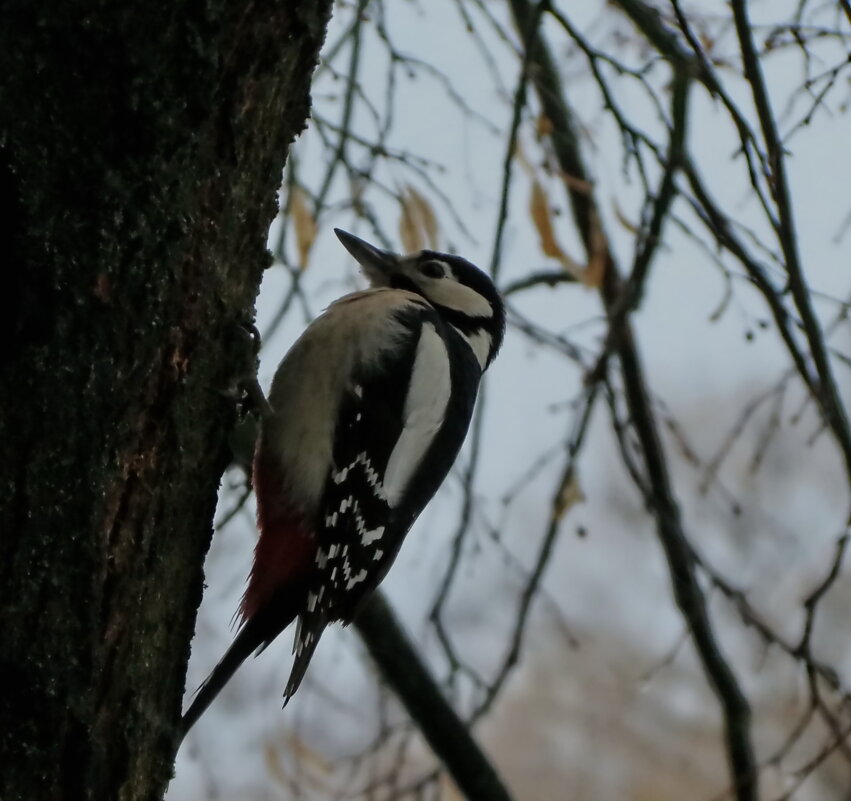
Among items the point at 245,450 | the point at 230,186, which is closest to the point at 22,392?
the point at 230,186

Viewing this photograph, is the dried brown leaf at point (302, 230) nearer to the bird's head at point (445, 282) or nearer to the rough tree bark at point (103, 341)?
the bird's head at point (445, 282)

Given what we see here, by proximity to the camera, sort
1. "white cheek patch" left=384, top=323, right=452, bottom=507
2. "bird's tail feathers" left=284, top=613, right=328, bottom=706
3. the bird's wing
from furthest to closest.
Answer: "white cheek patch" left=384, top=323, right=452, bottom=507 → the bird's wing → "bird's tail feathers" left=284, top=613, right=328, bottom=706

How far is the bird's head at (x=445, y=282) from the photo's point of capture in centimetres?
A: 301

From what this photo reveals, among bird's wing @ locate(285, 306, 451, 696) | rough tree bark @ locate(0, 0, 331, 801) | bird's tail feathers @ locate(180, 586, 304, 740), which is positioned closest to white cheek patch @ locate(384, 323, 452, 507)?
bird's wing @ locate(285, 306, 451, 696)

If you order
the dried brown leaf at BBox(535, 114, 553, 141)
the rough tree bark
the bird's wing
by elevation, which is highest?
the dried brown leaf at BBox(535, 114, 553, 141)

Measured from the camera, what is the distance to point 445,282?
306 centimetres

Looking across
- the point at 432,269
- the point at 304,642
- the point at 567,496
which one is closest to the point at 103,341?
the point at 304,642

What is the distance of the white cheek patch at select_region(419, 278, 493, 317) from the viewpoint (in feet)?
10.1

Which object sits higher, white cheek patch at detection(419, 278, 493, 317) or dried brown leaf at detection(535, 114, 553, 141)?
dried brown leaf at detection(535, 114, 553, 141)

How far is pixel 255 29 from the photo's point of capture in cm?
157

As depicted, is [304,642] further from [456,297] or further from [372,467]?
[456,297]

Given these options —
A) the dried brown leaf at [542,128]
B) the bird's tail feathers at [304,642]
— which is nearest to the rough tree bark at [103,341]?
the bird's tail feathers at [304,642]

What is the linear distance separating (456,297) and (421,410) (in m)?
0.59

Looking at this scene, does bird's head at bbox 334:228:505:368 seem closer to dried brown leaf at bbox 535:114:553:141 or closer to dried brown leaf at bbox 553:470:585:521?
dried brown leaf at bbox 535:114:553:141
